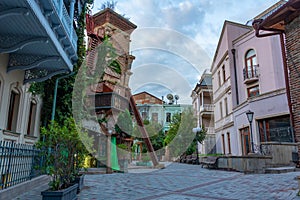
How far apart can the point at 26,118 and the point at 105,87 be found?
5.42 m

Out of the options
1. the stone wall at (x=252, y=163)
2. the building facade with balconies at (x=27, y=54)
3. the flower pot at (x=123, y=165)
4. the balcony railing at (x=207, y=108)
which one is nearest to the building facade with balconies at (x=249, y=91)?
the stone wall at (x=252, y=163)

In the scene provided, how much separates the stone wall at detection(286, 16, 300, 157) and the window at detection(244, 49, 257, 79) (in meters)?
13.0

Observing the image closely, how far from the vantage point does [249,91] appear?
18531 millimetres

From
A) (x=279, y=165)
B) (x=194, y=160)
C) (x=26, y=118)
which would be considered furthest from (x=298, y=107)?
(x=194, y=160)

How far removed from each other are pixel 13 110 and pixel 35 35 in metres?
3.30

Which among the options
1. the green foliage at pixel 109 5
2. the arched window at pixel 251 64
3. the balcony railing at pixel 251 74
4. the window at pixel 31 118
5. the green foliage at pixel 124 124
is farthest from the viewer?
the green foliage at pixel 109 5

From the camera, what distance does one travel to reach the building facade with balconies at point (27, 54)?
209 inches

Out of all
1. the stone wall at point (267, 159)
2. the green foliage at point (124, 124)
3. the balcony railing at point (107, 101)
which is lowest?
the stone wall at point (267, 159)

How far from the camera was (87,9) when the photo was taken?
1228 centimetres

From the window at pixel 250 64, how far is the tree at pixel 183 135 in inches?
318

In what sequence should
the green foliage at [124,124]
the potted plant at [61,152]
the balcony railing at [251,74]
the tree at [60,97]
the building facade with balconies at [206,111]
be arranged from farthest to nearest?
1. the building facade with balconies at [206,111]
2. the balcony railing at [251,74]
3. the green foliage at [124,124]
4. the tree at [60,97]
5. the potted plant at [61,152]

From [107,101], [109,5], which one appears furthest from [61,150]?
[109,5]

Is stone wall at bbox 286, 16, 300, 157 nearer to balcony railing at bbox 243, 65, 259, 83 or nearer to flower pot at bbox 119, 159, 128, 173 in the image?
flower pot at bbox 119, 159, 128, 173

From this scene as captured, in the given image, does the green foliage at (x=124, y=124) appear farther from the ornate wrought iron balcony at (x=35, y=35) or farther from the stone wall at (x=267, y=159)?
the ornate wrought iron balcony at (x=35, y=35)
